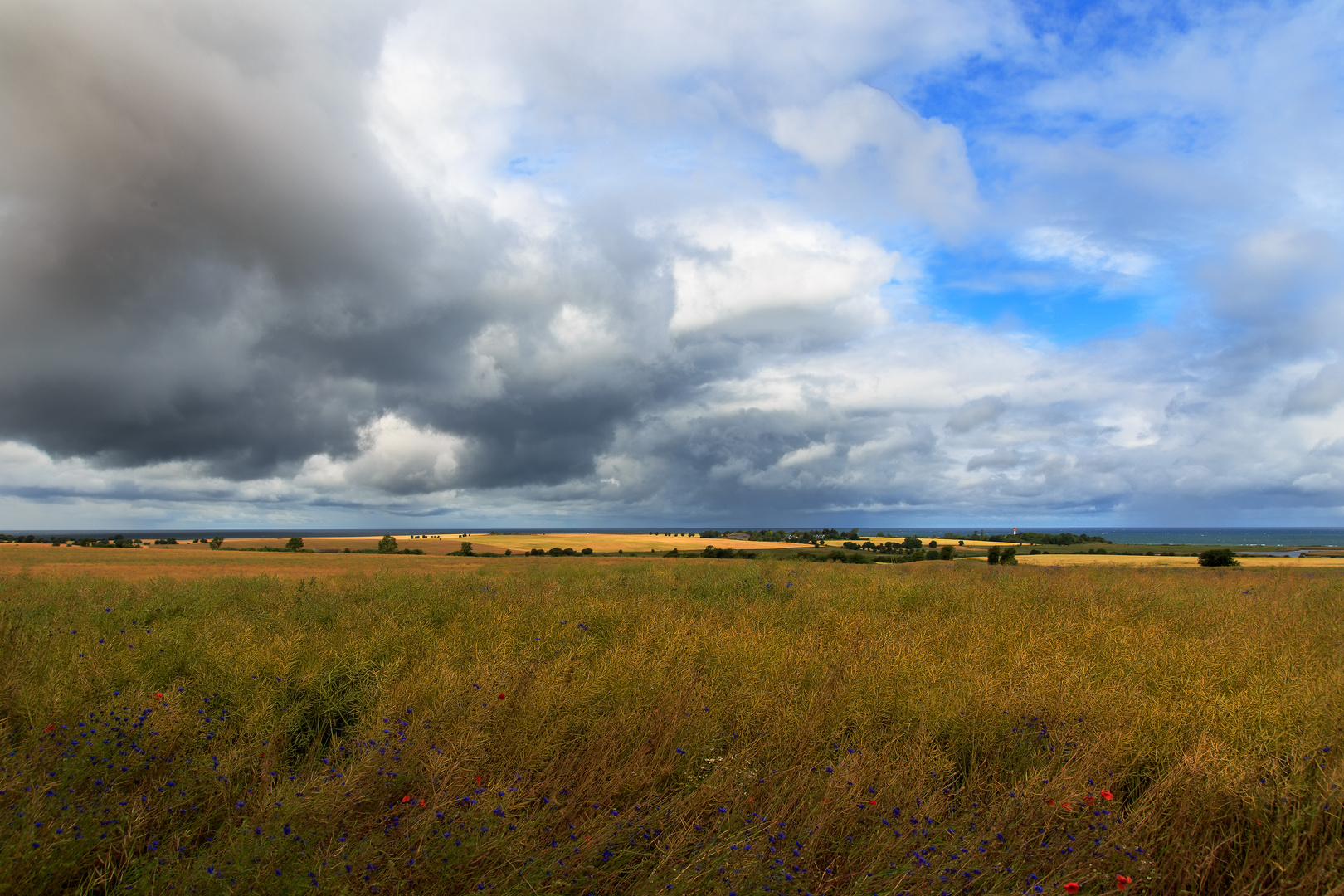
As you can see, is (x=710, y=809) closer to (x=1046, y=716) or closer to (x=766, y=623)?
(x=1046, y=716)

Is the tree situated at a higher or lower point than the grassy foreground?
lower

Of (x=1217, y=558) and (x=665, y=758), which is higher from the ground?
(x=665, y=758)

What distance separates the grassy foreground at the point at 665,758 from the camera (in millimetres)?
4145

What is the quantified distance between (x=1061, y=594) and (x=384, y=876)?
1624 cm

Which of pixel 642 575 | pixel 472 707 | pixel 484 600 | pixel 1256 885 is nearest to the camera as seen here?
pixel 1256 885

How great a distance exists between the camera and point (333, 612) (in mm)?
12766

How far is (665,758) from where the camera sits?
19.1 ft

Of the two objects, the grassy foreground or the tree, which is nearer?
the grassy foreground

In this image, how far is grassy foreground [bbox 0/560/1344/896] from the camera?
4145mm

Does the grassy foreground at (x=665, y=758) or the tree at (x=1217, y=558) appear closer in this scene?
the grassy foreground at (x=665, y=758)

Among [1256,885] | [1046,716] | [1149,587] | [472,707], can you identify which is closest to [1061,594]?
[1149,587]

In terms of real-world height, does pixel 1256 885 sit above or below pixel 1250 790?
below

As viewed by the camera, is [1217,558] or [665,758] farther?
[1217,558]

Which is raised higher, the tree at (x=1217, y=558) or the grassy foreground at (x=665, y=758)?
the grassy foreground at (x=665, y=758)
